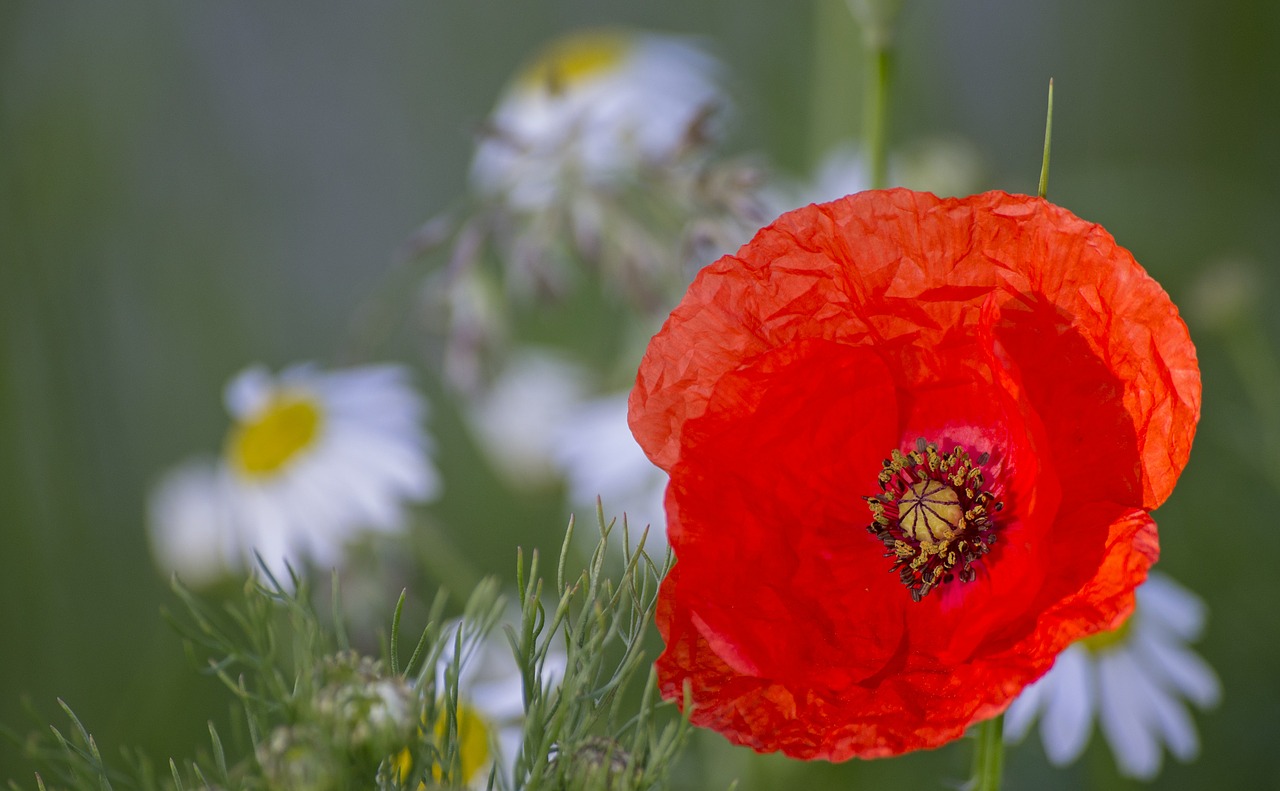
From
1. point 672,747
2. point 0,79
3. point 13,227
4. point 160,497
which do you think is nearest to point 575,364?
point 160,497

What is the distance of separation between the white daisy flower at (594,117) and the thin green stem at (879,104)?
0.34 ft

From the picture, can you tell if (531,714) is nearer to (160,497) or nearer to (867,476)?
(867,476)

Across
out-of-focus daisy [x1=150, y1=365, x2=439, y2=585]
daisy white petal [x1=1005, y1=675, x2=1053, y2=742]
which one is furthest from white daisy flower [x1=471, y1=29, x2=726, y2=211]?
daisy white petal [x1=1005, y1=675, x2=1053, y2=742]

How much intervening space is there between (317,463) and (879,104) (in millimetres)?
549

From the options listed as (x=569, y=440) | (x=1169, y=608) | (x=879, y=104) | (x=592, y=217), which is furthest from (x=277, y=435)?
(x=1169, y=608)

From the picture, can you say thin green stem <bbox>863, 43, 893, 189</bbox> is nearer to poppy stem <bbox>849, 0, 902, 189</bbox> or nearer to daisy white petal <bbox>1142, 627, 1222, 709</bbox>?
poppy stem <bbox>849, 0, 902, 189</bbox>

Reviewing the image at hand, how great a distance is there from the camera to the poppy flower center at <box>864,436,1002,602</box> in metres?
0.54

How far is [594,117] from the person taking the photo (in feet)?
3.65

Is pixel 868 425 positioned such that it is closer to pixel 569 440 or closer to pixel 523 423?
pixel 569 440

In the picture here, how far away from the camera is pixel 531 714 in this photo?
1.48 feet

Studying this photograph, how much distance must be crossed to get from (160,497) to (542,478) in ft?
1.58

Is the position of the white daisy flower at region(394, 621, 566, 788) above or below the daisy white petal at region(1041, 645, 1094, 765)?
below

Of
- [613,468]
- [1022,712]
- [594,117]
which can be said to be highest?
[594,117]

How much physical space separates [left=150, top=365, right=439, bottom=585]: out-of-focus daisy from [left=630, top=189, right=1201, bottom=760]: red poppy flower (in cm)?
48
